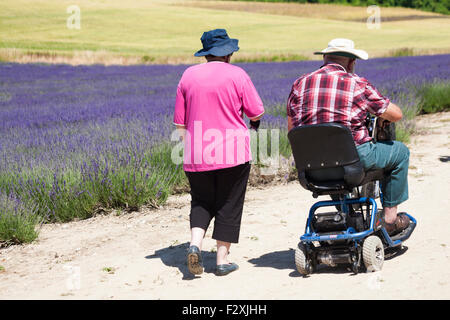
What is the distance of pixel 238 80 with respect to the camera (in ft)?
14.7

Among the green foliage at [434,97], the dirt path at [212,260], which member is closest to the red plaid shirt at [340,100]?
the dirt path at [212,260]

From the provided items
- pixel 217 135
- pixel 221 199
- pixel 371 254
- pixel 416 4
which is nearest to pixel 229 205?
pixel 221 199

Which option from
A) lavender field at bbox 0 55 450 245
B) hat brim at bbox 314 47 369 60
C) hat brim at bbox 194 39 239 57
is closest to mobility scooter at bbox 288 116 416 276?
hat brim at bbox 314 47 369 60

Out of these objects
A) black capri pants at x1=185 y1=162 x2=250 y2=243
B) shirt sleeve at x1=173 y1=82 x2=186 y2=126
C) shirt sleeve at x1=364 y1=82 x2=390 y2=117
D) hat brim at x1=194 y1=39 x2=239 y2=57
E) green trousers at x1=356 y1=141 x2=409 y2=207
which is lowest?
black capri pants at x1=185 y1=162 x2=250 y2=243

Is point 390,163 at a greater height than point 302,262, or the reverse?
point 390,163

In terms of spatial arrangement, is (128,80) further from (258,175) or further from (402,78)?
(258,175)

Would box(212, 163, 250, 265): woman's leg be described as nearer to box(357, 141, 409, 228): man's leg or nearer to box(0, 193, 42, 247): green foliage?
box(357, 141, 409, 228): man's leg

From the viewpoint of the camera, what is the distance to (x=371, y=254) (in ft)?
13.9

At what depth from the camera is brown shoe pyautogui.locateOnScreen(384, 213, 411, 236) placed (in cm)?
472

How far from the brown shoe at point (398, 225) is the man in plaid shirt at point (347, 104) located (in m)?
0.36

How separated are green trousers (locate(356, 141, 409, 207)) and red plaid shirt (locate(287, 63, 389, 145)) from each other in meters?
0.09

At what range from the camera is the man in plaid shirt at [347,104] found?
4273 mm

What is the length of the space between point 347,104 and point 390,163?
1.70 ft

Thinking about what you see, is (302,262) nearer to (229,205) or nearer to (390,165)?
(229,205)
